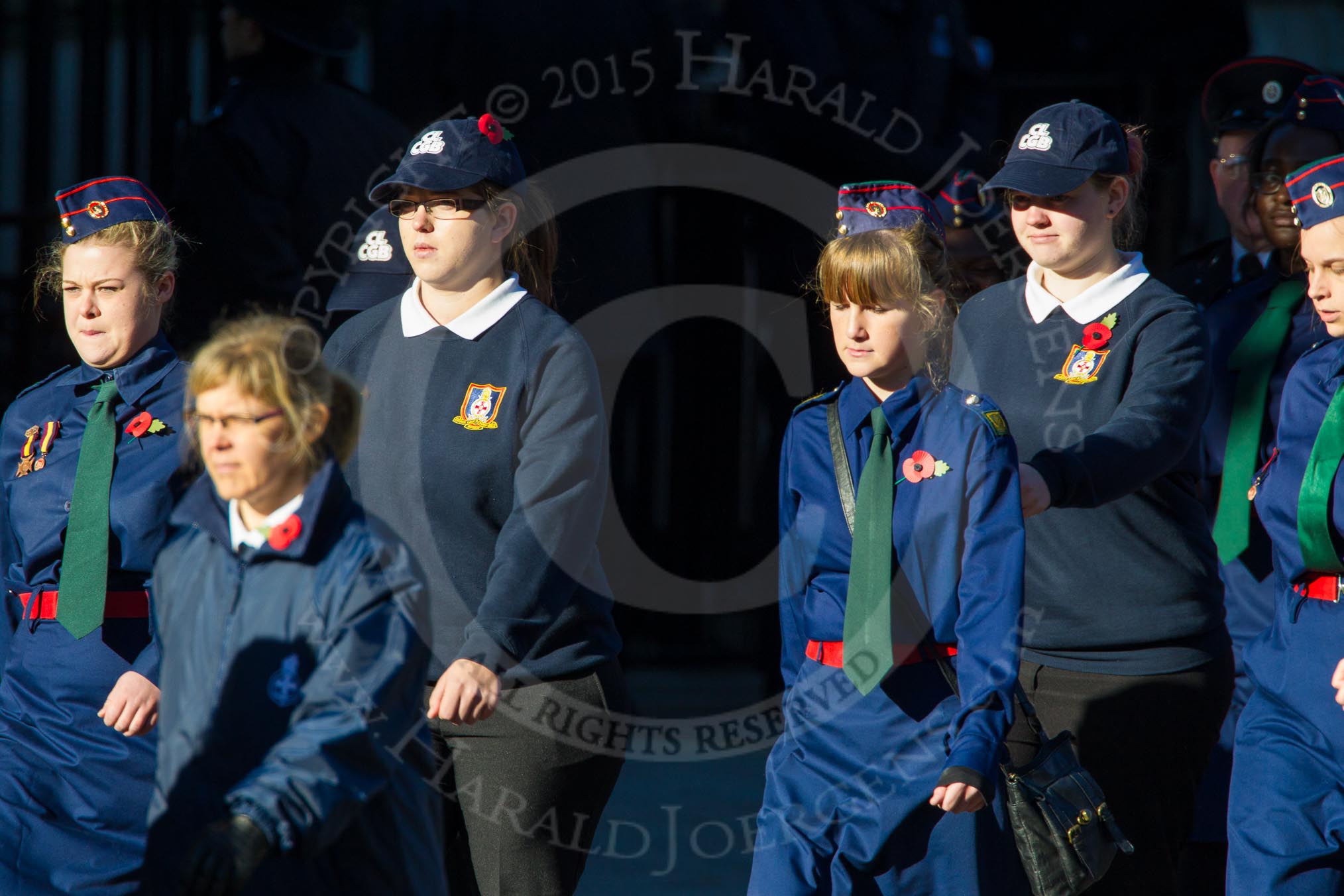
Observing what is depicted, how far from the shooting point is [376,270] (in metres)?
4.27

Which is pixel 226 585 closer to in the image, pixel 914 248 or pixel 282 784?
pixel 282 784

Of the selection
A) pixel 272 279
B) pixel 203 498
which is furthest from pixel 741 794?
pixel 203 498

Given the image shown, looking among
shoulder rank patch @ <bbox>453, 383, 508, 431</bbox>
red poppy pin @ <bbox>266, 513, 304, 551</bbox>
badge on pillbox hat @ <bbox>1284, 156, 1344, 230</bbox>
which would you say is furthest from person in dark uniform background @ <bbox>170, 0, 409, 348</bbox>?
badge on pillbox hat @ <bbox>1284, 156, 1344, 230</bbox>

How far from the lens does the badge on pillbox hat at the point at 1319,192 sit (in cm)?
321

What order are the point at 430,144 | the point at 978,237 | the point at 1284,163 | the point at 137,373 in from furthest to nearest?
the point at 978,237 < the point at 1284,163 < the point at 137,373 < the point at 430,144

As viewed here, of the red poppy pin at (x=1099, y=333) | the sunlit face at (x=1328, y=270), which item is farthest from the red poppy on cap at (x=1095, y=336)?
the sunlit face at (x=1328, y=270)

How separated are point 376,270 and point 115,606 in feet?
4.17

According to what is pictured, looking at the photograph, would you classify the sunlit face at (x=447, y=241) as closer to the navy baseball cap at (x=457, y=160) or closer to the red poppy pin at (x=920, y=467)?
the navy baseball cap at (x=457, y=160)

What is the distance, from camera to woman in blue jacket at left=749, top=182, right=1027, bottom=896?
2.86 meters

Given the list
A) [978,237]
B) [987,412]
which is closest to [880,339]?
[987,412]

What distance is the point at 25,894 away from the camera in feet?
10.6

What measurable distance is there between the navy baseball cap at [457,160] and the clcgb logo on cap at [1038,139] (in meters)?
1.00

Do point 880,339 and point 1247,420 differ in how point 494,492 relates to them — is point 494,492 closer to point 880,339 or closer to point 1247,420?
point 880,339

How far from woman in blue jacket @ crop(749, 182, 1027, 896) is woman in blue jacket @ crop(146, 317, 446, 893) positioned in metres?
0.73
